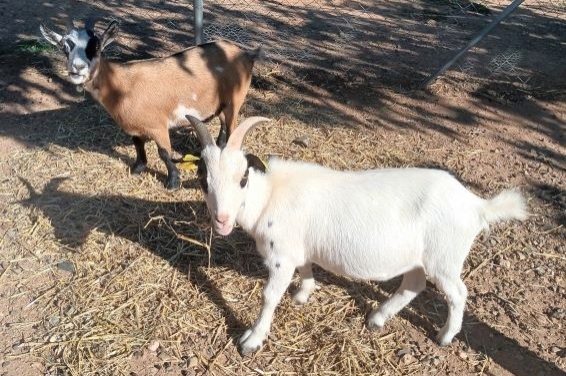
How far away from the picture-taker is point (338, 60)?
7.23m

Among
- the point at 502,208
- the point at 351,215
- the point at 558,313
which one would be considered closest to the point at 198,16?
the point at 351,215

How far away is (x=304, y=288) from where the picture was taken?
155 inches

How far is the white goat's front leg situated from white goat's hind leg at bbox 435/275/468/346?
952mm

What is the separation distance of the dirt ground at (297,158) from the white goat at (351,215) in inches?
20.6

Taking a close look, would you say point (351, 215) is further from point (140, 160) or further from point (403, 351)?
point (140, 160)

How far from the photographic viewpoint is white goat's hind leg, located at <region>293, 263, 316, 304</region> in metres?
3.86

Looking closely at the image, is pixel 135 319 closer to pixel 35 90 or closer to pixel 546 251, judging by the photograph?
pixel 546 251

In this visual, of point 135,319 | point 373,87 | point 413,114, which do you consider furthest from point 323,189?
point 373,87

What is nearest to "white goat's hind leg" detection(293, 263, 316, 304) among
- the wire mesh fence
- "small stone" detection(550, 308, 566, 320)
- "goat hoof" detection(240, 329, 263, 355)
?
"goat hoof" detection(240, 329, 263, 355)

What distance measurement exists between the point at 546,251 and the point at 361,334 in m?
1.83

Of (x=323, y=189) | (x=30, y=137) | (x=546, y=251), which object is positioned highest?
(x=323, y=189)

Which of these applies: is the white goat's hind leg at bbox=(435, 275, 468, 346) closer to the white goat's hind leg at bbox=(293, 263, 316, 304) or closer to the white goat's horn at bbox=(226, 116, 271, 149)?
the white goat's hind leg at bbox=(293, 263, 316, 304)

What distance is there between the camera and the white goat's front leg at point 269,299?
3430 mm

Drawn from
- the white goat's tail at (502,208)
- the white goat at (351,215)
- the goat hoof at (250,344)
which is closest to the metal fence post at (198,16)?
the white goat at (351,215)
